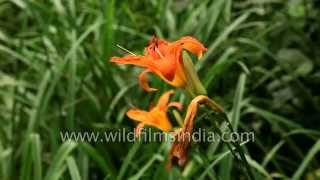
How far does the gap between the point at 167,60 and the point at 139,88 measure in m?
1.32

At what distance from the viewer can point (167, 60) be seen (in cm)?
99

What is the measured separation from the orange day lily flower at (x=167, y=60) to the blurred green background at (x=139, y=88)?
0.79 meters

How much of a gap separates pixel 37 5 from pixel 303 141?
1192mm

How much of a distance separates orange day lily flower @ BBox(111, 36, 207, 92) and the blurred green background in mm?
793

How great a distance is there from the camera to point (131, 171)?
194 cm

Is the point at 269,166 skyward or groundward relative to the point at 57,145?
groundward

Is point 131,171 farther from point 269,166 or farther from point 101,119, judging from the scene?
point 269,166

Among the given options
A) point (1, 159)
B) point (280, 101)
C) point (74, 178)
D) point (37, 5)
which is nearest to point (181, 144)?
point (74, 178)

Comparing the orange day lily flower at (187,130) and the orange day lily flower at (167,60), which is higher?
the orange day lily flower at (167,60)

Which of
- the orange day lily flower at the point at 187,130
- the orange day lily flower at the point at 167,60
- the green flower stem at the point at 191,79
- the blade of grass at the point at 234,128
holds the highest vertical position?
the orange day lily flower at the point at 167,60

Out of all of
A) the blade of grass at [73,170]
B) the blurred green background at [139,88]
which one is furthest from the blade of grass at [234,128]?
the blade of grass at [73,170]

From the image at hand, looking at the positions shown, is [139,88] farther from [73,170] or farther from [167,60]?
[167,60]

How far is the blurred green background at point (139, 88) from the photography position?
1.99 m

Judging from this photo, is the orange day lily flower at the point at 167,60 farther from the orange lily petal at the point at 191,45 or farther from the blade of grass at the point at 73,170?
the blade of grass at the point at 73,170
